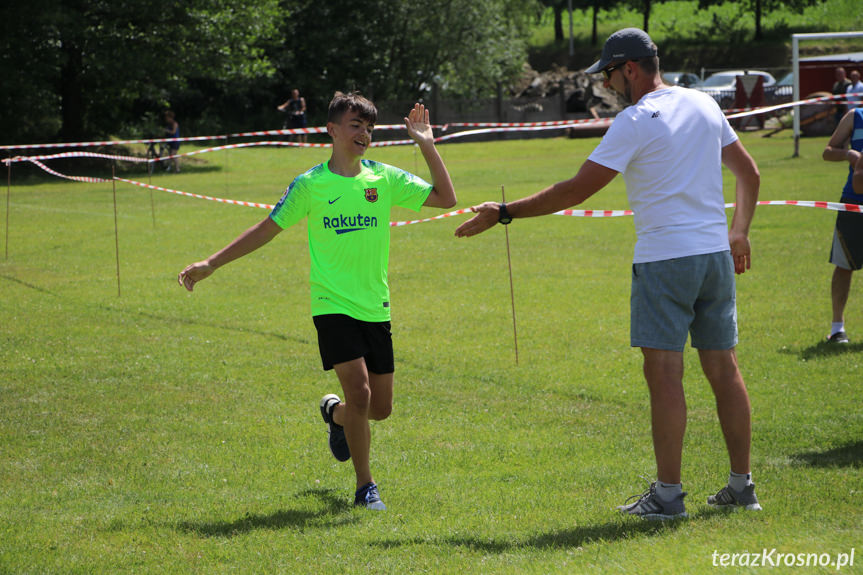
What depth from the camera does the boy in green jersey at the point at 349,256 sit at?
16.5ft

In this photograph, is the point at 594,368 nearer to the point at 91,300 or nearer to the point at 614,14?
the point at 91,300

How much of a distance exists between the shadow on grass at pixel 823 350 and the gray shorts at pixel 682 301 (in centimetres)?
422

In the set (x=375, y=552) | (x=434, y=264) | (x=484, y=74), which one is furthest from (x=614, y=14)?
(x=375, y=552)

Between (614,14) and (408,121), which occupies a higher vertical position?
(614,14)

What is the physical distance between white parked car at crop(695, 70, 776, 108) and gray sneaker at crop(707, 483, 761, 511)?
123 feet

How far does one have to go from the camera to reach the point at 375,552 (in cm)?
442

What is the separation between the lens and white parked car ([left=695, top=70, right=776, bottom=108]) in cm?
4097

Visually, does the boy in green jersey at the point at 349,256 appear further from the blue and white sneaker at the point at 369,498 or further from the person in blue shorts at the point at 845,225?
the person in blue shorts at the point at 845,225

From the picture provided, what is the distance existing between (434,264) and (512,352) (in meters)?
5.29

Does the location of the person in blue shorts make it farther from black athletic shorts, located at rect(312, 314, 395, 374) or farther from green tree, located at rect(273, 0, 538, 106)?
green tree, located at rect(273, 0, 538, 106)

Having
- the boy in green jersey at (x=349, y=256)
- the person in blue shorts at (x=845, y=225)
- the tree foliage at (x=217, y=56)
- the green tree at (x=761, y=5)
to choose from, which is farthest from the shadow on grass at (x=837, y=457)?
the green tree at (x=761, y=5)

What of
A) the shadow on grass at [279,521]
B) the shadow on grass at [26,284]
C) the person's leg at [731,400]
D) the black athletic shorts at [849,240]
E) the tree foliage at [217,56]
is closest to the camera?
the person's leg at [731,400]

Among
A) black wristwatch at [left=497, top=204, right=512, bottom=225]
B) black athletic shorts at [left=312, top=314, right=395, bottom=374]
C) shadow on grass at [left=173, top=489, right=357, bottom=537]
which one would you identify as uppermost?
black wristwatch at [left=497, top=204, right=512, bottom=225]

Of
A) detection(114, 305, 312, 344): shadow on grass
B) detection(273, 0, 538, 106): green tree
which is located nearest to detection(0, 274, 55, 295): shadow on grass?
detection(114, 305, 312, 344): shadow on grass
